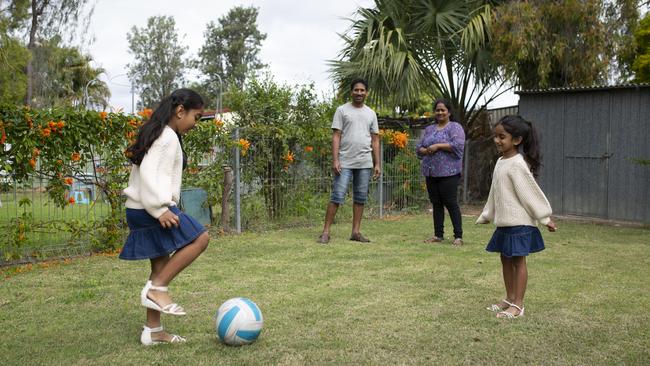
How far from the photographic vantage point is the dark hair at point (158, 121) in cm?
322

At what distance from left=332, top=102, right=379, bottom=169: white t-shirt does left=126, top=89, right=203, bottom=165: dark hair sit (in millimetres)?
3773

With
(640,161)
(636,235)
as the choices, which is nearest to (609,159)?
(640,161)

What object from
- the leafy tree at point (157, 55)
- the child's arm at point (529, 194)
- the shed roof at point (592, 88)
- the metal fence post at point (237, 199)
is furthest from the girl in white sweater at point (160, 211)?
the leafy tree at point (157, 55)

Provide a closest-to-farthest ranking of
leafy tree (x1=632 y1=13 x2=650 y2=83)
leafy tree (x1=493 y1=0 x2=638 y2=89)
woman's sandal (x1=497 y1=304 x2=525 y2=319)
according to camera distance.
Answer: woman's sandal (x1=497 y1=304 x2=525 y2=319)
leafy tree (x1=493 y1=0 x2=638 y2=89)
leafy tree (x1=632 y1=13 x2=650 y2=83)

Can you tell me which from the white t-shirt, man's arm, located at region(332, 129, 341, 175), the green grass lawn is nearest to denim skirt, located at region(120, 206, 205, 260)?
the green grass lawn

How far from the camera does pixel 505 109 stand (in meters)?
13.1

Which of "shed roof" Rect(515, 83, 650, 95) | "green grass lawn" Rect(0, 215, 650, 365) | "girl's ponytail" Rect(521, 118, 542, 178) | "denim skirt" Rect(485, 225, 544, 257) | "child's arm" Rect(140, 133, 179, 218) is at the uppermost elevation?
"shed roof" Rect(515, 83, 650, 95)

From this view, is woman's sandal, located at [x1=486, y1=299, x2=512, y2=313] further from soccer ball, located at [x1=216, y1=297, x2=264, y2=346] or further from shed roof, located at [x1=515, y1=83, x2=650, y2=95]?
shed roof, located at [x1=515, y1=83, x2=650, y2=95]

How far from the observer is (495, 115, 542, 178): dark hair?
4.04 m

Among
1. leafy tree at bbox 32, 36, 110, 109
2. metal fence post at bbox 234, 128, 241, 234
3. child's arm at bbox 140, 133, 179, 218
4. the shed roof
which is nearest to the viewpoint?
child's arm at bbox 140, 133, 179, 218

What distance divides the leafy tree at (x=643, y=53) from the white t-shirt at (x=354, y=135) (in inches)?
391

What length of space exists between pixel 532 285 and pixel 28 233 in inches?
185

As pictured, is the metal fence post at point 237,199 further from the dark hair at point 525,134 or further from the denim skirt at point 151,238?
the denim skirt at point 151,238

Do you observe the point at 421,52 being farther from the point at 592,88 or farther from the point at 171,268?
the point at 171,268
